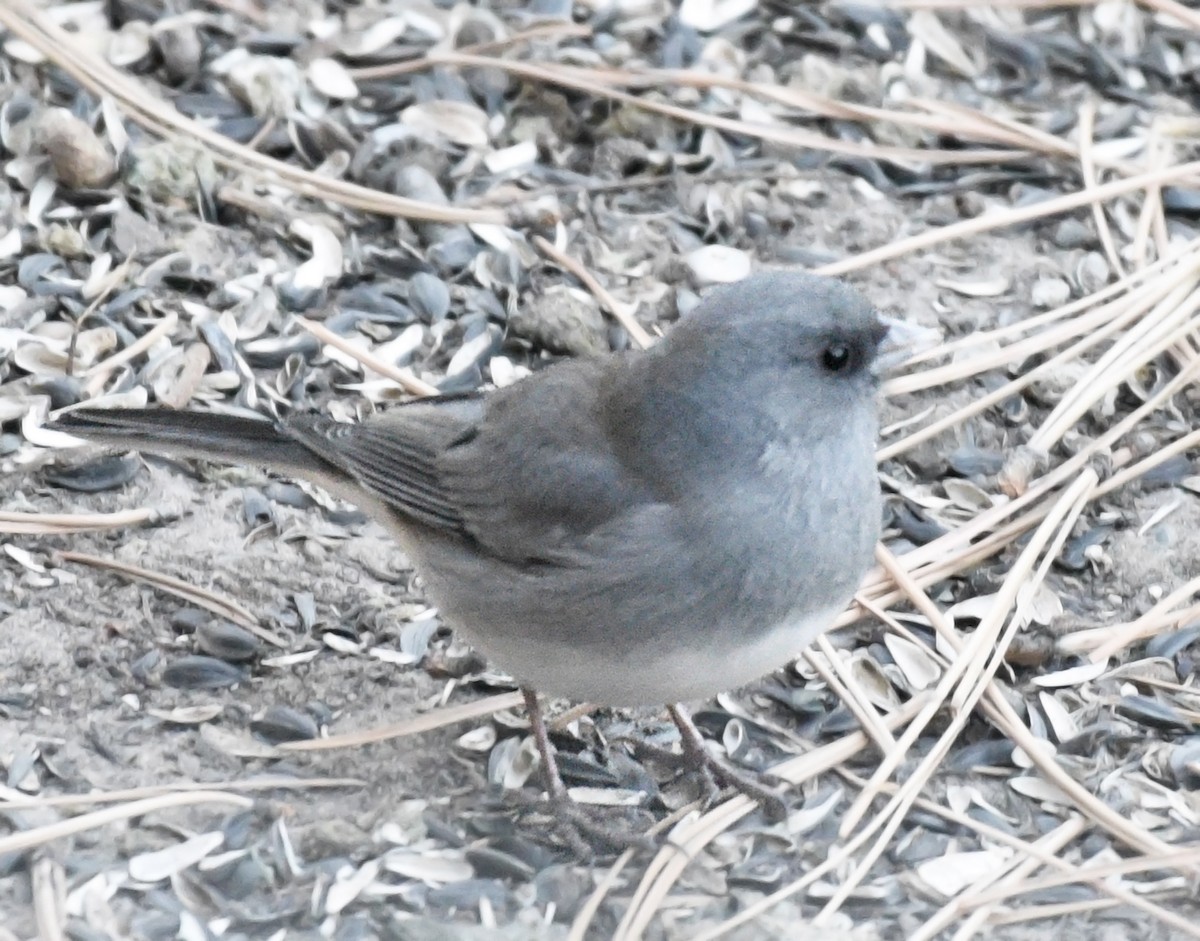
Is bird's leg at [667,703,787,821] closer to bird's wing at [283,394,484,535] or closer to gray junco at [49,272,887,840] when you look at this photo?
gray junco at [49,272,887,840]

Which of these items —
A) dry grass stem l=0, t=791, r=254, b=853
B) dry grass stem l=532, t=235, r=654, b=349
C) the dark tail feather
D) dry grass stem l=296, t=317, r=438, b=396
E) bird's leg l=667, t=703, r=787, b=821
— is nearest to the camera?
dry grass stem l=0, t=791, r=254, b=853

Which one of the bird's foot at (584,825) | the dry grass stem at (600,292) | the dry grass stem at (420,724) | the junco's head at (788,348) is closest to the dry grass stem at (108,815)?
the dry grass stem at (420,724)

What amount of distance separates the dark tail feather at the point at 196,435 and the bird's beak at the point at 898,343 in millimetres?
929

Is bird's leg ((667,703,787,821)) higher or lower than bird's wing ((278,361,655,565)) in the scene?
lower

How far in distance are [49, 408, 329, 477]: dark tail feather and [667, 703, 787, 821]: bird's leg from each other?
71 centimetres

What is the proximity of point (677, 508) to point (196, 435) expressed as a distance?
833 millimetres

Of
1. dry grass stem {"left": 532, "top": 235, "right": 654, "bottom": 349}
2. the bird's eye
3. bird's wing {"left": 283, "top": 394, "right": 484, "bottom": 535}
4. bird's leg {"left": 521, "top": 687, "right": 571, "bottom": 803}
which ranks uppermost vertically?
the bird's eye

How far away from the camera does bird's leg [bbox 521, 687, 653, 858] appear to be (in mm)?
2691

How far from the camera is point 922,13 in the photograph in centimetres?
449

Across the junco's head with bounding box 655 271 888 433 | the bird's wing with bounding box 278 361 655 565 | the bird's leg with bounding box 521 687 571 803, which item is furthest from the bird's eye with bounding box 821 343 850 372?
the bird's leg with bounding box 521 687 571 803

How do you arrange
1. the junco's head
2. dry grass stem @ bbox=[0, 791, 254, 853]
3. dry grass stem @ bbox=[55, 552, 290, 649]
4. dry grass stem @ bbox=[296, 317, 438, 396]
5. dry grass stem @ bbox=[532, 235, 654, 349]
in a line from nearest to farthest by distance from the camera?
1. dry grass stem @ bbox=[0, 791, 254, 853]
2. the junco's head
3. dry grass stem @ bbox=[55, 552, 290, 649]
4. dry grass stem @ bbox=[296, 317, 438, 396]
5. dry grass stem @ bbox=[532, 235, 654, 349]

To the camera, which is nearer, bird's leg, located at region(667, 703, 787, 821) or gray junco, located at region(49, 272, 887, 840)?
gray junco, located at region(49, 272, 887, 840)

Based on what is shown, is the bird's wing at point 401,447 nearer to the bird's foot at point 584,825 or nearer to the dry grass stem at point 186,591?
the dry grass stem at point 186,591

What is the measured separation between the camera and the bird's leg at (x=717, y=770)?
9.08 feet
